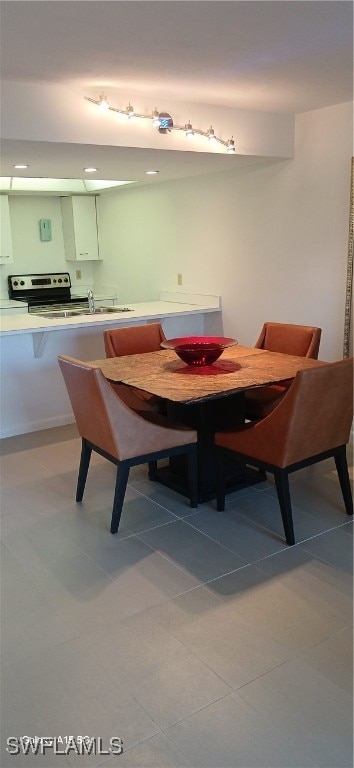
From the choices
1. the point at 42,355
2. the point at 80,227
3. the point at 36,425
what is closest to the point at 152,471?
the point at 36,425

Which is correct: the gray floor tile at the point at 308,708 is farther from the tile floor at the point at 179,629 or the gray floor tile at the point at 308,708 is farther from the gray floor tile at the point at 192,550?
the gray floor tile at the point at 192,550

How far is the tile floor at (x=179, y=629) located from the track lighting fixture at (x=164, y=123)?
2060 millimetres

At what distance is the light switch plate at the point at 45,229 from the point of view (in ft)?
20.6

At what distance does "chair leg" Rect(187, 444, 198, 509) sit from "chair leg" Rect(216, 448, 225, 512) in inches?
4.3

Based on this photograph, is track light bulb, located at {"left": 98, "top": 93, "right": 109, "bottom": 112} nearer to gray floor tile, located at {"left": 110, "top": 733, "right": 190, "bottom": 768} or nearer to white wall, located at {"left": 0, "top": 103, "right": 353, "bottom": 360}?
white wall, located at {"left": 0, "top": 103, "right": 353, "bottom": 360}

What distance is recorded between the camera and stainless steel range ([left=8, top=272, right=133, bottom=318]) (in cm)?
596

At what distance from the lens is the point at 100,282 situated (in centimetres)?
668

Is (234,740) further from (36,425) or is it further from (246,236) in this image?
(246,236)

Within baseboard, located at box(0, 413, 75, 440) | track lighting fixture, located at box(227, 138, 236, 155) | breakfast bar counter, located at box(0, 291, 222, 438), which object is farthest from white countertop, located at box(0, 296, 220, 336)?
track lighting fixture, located at box(227, 138, 236, 155)

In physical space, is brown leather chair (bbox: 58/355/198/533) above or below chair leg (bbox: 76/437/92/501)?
above

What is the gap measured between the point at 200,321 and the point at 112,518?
277cm

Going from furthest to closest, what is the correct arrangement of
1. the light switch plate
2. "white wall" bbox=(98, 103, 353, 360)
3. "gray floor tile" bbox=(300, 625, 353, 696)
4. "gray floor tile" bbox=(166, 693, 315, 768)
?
the light switch plate, "white wall" bbox=(98, 103, 353, 360), "gray floor tile" bbox=(300, 625, 353, 696), "gray floor tile" bbox=(166, 693, 315, 768)

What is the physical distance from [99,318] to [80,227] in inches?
91.6

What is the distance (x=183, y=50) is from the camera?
2352 millimetres
